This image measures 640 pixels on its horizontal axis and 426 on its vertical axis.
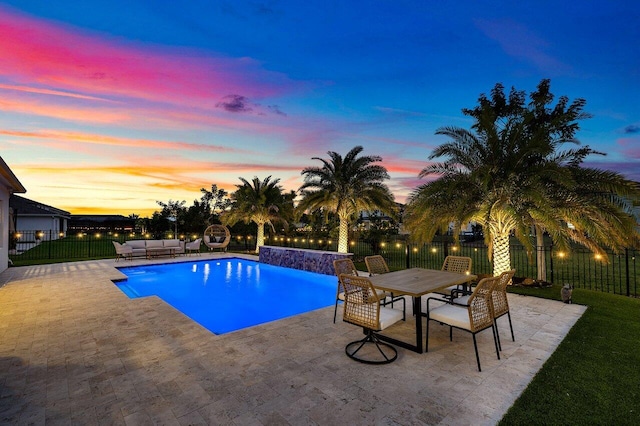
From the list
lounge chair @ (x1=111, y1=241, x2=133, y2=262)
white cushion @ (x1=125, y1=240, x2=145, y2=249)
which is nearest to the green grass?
lounge chair @ (x1=111, y1=241, x2=133, y2=262)

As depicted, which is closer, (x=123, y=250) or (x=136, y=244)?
(x=123, y=250)

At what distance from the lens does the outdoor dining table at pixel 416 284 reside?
13.5 ft

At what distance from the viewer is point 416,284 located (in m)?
4.61

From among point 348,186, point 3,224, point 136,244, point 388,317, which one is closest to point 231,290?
point 348,186

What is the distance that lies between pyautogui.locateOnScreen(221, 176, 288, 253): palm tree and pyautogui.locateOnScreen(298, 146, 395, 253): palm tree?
542cm

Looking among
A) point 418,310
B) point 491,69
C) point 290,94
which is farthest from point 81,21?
point 491,69

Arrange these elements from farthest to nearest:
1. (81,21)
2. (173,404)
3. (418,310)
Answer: (81,21)
(418,310)
(173,404)

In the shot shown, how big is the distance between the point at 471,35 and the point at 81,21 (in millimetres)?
12438

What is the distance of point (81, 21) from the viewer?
27.9 feet

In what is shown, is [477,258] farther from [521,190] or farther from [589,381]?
[589,381]

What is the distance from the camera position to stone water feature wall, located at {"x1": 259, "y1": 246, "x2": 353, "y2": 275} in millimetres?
11403

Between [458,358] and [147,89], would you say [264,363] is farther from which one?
[147,89]

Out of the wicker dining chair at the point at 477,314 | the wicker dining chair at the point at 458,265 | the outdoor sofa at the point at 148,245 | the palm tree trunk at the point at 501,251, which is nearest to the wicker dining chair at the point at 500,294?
the wicker dining chair at the point at 477,314

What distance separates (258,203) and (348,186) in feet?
24.2
